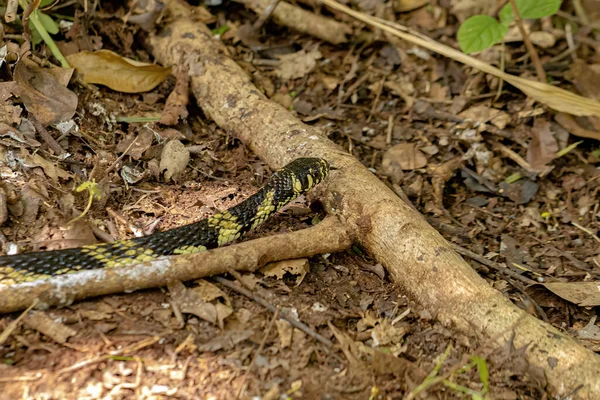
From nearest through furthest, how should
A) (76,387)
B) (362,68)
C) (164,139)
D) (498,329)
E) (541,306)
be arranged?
1. (76,387)
2. (498,329)
3. (541,306)
4. (164,139)
5. (362,68)

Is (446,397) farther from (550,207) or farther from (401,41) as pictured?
(401,41)

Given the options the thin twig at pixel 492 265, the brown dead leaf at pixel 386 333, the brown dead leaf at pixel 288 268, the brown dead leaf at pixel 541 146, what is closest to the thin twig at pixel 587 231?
the brown dead leaf at pixel 541 146

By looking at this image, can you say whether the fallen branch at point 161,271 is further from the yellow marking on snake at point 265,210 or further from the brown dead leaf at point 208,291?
the yellow marking on snake at point 265,210

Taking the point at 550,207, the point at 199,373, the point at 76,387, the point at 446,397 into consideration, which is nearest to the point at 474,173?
the point at 550,207

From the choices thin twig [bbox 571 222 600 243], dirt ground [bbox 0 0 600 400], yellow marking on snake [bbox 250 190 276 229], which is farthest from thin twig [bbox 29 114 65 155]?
thin twig [bbox 571 222 600 243]

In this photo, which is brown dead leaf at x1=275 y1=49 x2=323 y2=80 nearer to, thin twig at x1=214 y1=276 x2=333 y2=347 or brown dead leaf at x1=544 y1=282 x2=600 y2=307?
thin twig at x1=214 y1=276 x2=333 y2=347
